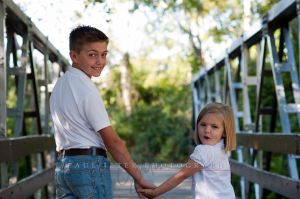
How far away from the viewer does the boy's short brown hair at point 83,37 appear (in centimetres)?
345

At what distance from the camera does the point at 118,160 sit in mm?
3365

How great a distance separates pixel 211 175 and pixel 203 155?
12cm

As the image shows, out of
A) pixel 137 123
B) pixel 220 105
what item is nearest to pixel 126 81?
pixel 137 123

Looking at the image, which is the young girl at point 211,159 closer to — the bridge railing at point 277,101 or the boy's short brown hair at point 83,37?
the boy's short brown hair at point 83,37

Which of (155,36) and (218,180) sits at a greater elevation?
(155,36)

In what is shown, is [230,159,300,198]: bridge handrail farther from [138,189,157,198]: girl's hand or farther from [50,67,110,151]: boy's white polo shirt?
[50,67,110,151]: boy's white polo shirt

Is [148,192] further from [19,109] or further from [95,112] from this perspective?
[19,109]

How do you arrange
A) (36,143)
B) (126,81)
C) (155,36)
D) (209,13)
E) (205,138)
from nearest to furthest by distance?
(205,138) < (36,143) < (209,13) < (126,81) < (155,36)

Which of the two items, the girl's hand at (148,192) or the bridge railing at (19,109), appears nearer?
the girl's hand at (148,192)

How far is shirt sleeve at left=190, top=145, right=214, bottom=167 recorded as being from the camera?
358cm

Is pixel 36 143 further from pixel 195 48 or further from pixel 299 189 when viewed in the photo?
pixel 195 48

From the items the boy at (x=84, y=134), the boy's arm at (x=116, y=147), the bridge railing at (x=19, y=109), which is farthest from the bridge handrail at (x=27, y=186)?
the boy's arm at (x=116, y=147)

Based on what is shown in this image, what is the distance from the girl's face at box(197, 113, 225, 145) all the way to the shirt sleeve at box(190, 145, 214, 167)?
1.9 inches

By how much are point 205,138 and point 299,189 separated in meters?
1.45
